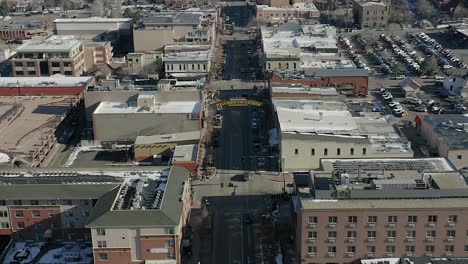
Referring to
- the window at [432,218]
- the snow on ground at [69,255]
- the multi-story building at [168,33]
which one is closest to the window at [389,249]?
the window at [432,218]

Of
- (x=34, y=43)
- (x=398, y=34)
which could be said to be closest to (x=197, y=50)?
(x=34, y=43)

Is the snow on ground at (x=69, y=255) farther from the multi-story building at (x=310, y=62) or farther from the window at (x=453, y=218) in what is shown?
the multi-story building at (x=310, y=62)

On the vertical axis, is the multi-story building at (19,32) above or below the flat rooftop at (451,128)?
above

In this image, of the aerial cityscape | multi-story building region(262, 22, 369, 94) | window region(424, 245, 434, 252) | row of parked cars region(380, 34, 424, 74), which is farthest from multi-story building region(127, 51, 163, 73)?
window region(424, 245, 434, 252)

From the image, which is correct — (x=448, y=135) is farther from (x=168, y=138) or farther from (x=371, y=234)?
(x=168, y=138)

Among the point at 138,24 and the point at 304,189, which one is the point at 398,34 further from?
the point at 304,189

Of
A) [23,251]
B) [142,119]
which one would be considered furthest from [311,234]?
[142,119]
